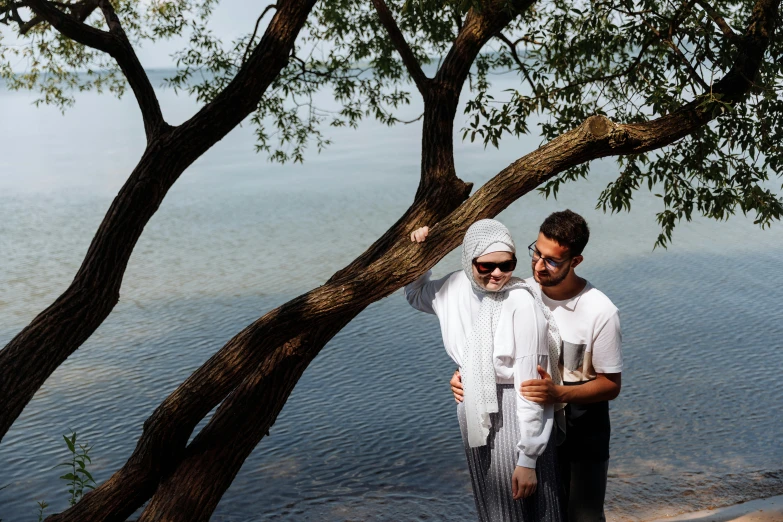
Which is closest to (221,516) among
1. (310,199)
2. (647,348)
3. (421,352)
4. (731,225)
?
(421,352)

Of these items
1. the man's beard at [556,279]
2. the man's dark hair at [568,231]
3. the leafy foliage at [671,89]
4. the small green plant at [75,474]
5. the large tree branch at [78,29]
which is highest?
the large tree branch at [78,29]

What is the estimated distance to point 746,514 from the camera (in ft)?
18.3

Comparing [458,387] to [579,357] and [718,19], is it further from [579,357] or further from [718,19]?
[718,19]

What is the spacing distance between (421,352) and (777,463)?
4689mm

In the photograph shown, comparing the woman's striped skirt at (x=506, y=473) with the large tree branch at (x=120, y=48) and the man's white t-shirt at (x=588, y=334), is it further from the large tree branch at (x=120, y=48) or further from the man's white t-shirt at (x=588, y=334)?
the large tree branch at (x=120, y=48)

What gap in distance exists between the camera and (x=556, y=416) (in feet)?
11.1

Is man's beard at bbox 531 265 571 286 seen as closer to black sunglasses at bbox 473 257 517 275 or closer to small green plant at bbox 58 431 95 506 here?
black sunglasses at bbox 473 257 517 275

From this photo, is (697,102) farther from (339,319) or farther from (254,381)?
(254,381)

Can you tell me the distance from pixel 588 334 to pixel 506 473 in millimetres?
549

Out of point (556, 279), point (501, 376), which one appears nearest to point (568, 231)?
point (556, 279)

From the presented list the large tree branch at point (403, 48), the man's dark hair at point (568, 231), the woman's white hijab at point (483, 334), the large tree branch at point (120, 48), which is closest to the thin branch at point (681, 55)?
the large tree branch at point (403, 48)

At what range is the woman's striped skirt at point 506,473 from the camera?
3197 millimetres

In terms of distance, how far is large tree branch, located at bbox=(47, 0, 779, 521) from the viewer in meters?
4.55

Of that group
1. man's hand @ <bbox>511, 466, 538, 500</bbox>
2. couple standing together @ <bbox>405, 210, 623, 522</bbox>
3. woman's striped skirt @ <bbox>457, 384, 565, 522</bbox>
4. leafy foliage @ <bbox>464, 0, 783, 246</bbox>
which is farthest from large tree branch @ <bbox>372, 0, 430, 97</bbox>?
man's hand @ <bbox>511, 466, 538, 500</bbox>
